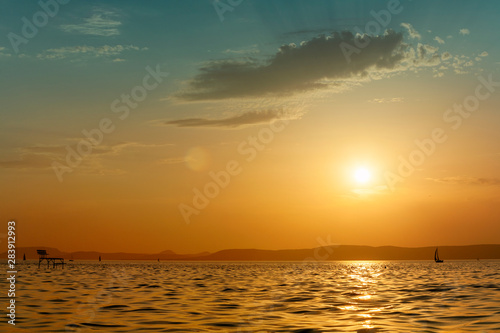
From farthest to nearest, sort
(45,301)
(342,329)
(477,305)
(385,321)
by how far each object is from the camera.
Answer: (45,301) < (477,305) < (385,321) < (342,329)

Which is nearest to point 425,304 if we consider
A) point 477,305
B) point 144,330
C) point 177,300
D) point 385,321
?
point 477,305

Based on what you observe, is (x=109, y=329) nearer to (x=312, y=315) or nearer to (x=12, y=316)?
(x=12, y=316)

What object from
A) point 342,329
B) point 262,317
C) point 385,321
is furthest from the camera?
point 262,317

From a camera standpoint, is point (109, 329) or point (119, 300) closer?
point (109, 329)

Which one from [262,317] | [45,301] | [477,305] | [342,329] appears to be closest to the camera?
[342,329]

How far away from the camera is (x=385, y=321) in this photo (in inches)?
1330

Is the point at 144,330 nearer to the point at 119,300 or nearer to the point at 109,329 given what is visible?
the point at 109,329

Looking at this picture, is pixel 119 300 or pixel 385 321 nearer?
pixel 385 321

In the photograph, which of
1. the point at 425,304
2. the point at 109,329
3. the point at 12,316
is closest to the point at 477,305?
the point at 425,304

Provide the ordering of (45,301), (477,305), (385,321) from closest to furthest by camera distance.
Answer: (385,321), (477,305), (45,301)

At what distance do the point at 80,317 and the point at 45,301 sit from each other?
12.6 metres

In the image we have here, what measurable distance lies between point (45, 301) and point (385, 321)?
29230mm

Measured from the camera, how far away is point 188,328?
31438 mm

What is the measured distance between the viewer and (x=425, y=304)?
44.4m
